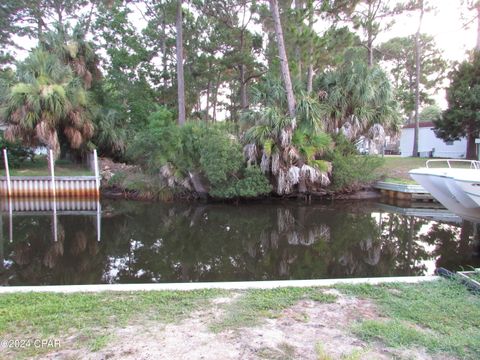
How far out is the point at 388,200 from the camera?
15250 mm

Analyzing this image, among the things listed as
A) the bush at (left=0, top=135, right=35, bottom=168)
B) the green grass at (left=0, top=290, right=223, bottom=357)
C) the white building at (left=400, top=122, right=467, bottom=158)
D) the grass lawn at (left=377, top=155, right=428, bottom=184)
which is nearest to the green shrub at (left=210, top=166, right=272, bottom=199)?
the grass lawn at (left=377, top=155, right=428, bottom=184)

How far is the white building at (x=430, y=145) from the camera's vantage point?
24230mm

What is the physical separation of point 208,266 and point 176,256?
3.26 ft

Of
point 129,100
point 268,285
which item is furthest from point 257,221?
point 129,100

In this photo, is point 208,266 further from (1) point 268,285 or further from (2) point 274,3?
(2) point 274,3

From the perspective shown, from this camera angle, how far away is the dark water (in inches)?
252

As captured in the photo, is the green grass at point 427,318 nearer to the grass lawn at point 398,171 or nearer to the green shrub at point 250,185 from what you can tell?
the green shrub at point 250,185

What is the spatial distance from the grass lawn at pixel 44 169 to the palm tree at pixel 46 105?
1.20 m

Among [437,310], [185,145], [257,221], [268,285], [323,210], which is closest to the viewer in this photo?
[437,310]

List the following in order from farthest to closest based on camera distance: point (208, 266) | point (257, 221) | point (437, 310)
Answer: point (257, 221) → point (208, 266) → point (437, 310)

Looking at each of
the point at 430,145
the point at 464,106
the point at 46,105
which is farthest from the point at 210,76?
the point at 430,145

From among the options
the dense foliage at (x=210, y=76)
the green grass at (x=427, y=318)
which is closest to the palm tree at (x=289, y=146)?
the dense foliage at (x=210, y=76)

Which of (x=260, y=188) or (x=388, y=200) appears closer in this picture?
(x=260, y=188)

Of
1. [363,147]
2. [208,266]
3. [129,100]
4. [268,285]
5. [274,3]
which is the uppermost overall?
[274,3]
